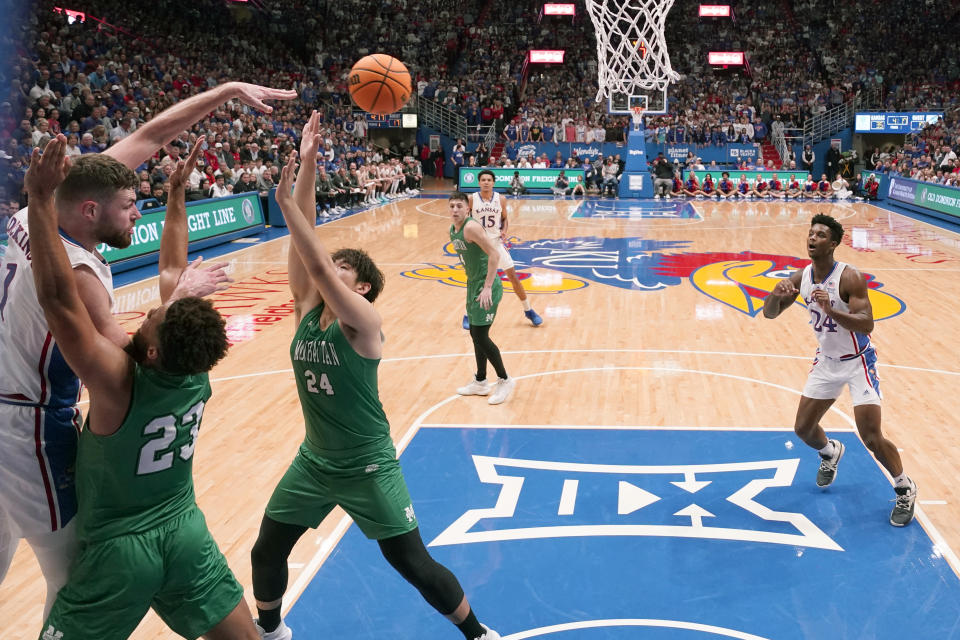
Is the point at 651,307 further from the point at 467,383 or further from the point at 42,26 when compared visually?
the point at 42,26

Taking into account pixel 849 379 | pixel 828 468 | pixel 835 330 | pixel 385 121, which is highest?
pixel 385 121

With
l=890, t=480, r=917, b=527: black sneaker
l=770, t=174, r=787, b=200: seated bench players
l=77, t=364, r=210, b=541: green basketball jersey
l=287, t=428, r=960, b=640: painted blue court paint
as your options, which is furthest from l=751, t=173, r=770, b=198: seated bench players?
l=77, t=364, r=210, b=541: green basketball jersey

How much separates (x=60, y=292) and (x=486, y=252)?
4947 millimetres

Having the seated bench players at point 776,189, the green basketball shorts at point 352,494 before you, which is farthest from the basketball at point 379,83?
the seated bench players at point 776,189

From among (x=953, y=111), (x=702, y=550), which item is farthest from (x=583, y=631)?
(x=953, y=111)

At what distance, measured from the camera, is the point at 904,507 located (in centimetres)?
489

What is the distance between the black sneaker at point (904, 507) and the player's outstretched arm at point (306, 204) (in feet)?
11.7

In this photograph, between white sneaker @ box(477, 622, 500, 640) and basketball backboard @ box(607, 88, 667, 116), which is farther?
basketball backboard @ box(607, 88, 667, 116)

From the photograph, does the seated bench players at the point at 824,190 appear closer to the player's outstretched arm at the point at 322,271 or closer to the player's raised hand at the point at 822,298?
the player's raised hand at the point at 822,298

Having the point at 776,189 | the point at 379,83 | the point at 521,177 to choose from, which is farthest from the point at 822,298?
the point at 521,177

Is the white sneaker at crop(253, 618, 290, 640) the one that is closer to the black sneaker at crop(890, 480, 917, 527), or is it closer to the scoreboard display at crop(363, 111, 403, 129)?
the black sneaker at crop(890, 480, 917, 527)

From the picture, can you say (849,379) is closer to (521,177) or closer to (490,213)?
(490,213)

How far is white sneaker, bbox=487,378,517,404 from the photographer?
718 cm

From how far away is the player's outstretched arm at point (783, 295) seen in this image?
5164 millimetres
